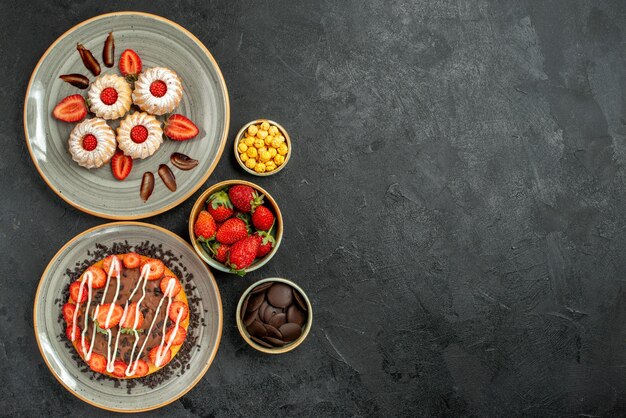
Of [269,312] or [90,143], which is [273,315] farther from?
[90,143]

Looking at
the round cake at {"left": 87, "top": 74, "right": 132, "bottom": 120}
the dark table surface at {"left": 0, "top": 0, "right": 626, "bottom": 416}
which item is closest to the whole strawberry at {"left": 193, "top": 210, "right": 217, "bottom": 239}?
the dark table surface at {"left": 0, "top": 0, "right": 626, "bottom": 416}

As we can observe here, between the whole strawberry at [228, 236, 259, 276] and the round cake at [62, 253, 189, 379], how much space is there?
0.33 meters

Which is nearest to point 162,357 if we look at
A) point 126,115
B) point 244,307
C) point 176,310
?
point 176,310

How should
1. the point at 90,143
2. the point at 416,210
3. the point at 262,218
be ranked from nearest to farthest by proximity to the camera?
the point at 90,143
the point at 262,218
the point at 416,210

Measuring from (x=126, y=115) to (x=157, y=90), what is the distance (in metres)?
0.23

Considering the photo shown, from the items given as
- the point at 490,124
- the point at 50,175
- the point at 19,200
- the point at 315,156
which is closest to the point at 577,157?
the point at 490,124

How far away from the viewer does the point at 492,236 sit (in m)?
3.03

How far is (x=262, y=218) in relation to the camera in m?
2.69

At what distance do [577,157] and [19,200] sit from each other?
2.96m

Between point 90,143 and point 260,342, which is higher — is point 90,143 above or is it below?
above

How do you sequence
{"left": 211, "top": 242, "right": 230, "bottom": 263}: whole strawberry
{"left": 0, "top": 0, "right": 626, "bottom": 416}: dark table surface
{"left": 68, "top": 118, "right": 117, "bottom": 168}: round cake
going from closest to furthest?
{"left": 68, "top": 118, "right": 117, "bottom": 168}: round cake → {"left": 211, "top": 242, "right": 230, "bottom": 263}: whole strawberry → {"left": 0, "top": 0, "right": 626, "bottom": 416}: dark table surface

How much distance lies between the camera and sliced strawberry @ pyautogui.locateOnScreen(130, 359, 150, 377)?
2686 mm

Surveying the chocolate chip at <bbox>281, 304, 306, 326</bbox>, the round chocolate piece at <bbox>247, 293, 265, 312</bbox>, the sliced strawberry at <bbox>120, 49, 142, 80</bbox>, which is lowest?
the chocolate chip at <bbox>281, 304, 306, 326</bbox>

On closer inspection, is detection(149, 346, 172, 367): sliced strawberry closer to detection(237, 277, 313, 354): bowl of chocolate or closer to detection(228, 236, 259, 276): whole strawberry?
detection(237, 277, 313, 354): bowl of chocolate
